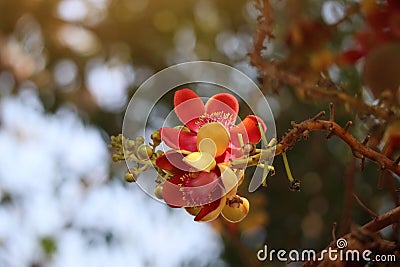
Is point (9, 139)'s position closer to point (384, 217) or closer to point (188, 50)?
point (188, 50)

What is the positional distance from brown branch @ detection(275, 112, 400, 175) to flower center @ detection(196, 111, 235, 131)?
0.06 metres

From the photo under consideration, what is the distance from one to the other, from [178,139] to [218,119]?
35 millimetres

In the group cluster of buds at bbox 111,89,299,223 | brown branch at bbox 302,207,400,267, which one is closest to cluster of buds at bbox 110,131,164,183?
cluster of buds at bbox 111,89,299,223

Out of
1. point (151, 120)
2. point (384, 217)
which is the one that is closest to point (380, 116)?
point (384, 217)

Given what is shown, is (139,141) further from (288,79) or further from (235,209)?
(288,79)

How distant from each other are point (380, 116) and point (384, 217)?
5.2 inches

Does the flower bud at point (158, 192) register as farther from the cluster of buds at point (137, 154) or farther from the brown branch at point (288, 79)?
the brown branch at point (288, 79)

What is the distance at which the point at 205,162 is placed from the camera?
0.40 m

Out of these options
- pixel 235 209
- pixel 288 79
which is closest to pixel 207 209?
pixel 235 209

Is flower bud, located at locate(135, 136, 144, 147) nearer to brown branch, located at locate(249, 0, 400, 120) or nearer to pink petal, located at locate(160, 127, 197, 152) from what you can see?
pink petal, located at locate(160, 127, 197, 152)

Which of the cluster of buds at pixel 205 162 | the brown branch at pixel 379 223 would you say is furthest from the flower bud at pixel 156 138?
the brown branch at pixel 379 223

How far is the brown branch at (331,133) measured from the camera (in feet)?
1.23

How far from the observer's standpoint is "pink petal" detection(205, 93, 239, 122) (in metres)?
0.44

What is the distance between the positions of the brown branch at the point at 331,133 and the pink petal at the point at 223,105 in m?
0.07
